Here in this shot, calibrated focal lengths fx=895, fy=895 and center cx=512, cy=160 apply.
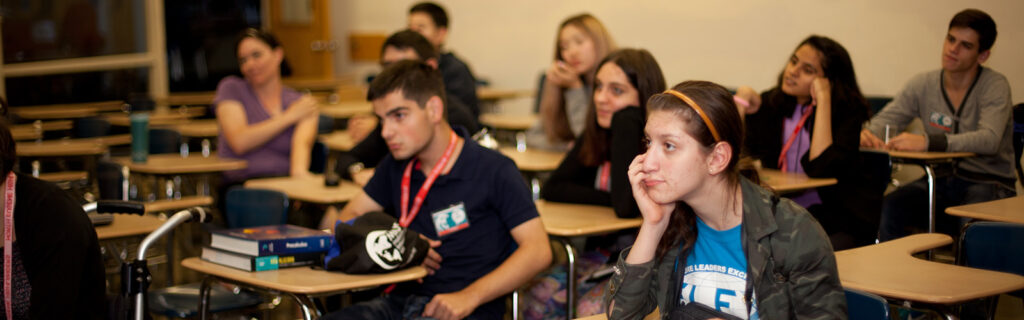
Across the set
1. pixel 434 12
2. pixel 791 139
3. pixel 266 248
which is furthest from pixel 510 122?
pixel 266 248

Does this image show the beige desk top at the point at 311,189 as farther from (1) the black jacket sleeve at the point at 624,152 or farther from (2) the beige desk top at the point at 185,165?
(1) the black jacket sleeve at the point at 624,152

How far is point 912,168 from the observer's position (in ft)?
13.5

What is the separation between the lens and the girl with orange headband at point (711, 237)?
1759 mm

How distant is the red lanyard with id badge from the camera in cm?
263

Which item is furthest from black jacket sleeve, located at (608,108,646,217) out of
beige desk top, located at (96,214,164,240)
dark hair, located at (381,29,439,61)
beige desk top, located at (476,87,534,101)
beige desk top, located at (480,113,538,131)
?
beige desk top, located at (476,87,534,101)

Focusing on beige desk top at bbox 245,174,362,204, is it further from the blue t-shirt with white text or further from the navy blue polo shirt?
the blue t-shirt with white text

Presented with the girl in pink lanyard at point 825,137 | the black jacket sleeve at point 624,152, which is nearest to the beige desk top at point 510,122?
the girl in pink lanyard at point 825,137

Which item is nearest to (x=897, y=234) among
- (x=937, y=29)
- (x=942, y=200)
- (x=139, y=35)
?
(x=942, y=200)

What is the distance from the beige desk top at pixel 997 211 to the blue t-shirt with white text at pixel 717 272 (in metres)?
1.29

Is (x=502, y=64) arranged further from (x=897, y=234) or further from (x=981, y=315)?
(x=981, y=315)

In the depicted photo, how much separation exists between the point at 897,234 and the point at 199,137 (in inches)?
173

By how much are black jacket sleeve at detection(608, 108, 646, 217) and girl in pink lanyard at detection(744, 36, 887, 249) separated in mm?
551

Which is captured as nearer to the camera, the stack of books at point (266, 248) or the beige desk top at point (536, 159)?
the stack of books at point (266, 248)

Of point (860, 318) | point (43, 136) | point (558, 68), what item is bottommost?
point (43, 136)
